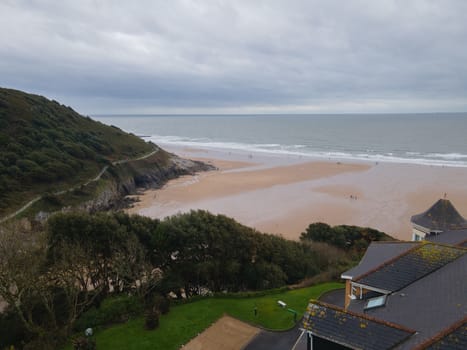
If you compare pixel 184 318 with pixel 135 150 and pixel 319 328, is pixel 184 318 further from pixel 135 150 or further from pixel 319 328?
pixel 135 150

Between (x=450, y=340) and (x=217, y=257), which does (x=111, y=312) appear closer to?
(x=217, y=257)

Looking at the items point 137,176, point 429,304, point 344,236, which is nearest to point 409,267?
point 429,304

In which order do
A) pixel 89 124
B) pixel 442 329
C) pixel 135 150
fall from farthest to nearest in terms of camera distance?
pixel 89 124 → pixel 135 150 → pixel 442 329

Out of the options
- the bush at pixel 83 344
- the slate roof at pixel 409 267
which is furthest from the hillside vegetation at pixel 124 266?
the slate roof at pixel 409 267

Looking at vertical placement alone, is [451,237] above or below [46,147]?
below

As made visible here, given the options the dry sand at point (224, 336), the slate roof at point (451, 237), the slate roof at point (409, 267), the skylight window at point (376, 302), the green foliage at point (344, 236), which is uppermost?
the slate roof at point (409, 267)

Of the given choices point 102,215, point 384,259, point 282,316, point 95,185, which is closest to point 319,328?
point 384,259

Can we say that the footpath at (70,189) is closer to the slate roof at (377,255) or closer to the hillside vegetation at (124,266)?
the hillside vegetation at (124,266)
